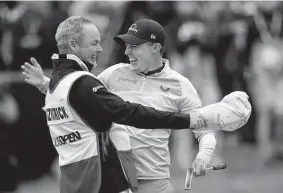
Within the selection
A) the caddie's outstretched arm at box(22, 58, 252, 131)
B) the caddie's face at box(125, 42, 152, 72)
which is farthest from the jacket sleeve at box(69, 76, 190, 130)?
the caddie's face at box(125, 42, 152, 72)

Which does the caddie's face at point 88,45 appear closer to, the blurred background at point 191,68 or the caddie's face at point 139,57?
the caddie's face at point 139,57

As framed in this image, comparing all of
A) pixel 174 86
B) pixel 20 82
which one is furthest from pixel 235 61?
pixel 174 86

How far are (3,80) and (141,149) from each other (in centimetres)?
475

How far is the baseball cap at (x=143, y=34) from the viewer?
6.64 metres

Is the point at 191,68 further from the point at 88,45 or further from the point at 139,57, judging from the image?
the point at 88,45

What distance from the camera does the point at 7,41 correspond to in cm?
1099

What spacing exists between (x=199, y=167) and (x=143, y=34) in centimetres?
114

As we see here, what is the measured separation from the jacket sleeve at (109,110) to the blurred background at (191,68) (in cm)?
486

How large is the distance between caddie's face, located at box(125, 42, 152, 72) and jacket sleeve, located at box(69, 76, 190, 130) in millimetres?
823

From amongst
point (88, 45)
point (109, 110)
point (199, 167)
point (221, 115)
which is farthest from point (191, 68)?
point (109, 110)

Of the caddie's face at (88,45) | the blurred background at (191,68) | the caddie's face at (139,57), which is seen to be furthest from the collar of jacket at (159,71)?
the blurred background at (191,68)

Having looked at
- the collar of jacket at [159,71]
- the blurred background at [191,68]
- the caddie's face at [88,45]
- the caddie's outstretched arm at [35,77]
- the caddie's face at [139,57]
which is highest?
the caddie's face at [88,45]

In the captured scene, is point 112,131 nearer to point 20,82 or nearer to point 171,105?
point 171,105

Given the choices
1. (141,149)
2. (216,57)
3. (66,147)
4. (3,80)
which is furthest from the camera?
(216,57)
